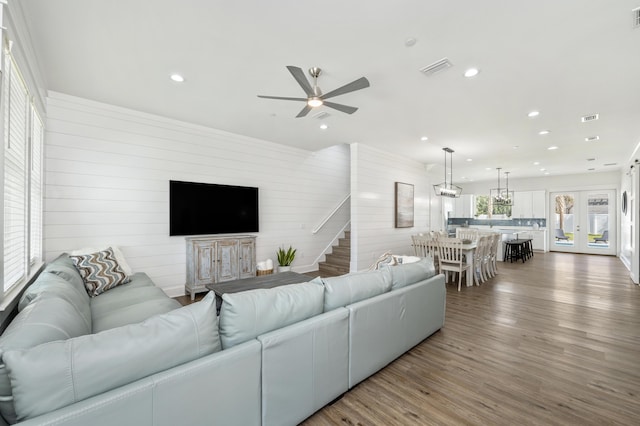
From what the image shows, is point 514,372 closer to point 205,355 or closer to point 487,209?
point 205,355

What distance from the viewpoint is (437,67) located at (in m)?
3.01

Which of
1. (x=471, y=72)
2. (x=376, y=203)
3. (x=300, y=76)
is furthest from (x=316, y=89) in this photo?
(x=376, y=203)

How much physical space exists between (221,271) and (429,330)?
341cm

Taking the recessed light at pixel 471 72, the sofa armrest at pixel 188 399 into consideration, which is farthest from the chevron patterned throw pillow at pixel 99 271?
the recessed light at pixel 471 72

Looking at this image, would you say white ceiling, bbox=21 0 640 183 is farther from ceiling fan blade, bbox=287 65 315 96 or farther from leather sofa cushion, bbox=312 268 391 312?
leather sofa cushion, bbox=312 268 391 312

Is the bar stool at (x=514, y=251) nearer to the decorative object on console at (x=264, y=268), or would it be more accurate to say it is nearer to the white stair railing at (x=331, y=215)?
the white stair railing at (x=331, y=215)

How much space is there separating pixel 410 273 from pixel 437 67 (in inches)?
86.0

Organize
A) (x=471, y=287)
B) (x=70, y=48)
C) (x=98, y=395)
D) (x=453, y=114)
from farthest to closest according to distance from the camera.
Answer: (x=471, y=287), (x=453, y=114), (x=70, y=48), (x=98, y=395)

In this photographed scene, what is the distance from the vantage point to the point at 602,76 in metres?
3.20

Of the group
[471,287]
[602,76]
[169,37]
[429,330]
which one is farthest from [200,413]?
[471,287]

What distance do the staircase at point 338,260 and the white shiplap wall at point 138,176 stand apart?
1135mm

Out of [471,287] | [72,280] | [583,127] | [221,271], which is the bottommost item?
[471,287]

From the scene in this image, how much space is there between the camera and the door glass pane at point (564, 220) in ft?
34.5

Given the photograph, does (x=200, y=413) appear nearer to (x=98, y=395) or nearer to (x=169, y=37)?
(x=98, y=395)
